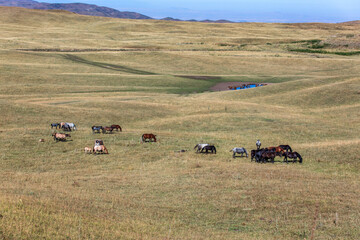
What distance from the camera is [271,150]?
23172mm

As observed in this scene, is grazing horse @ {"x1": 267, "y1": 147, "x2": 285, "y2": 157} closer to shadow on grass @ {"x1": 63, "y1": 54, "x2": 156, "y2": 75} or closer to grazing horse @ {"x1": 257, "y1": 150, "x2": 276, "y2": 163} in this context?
grazing horse @ {"x1": 257, "y1": 150, "x2": 276, "y2": 163}

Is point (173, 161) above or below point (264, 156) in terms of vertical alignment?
Answer: below

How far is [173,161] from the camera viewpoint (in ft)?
74.2

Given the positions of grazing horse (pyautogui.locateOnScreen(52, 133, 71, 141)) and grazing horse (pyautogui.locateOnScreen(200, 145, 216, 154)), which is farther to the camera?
grazing horse (pyautogui.locateOnScreen(52, 133, 71, 141))

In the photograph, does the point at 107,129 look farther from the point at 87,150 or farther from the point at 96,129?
the point at 87,150

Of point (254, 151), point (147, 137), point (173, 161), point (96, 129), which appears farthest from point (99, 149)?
point (254, 151)

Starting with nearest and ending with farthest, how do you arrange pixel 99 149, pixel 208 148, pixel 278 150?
pixel 278 150 < pixel 99 149 < pixel 208 148

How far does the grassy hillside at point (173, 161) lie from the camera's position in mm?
12523

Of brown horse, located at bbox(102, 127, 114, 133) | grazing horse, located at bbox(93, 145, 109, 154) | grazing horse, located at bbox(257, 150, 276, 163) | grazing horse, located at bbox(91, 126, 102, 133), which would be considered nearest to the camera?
grazing horse, located at bbox(257, 150, 276, 163)

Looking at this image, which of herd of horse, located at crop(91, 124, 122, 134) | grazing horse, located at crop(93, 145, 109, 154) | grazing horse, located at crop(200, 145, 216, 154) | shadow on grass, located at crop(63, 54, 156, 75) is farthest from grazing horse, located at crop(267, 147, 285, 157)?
shadow on grass, located at crop(63, 54, 156, 75)

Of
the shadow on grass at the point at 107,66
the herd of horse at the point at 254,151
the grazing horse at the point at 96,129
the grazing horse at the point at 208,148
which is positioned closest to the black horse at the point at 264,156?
the herd of horse at the point at 254,151

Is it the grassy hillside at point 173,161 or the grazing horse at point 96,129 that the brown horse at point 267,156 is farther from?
the grazing horse at point 96,129

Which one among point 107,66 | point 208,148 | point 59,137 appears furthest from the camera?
point 107,66

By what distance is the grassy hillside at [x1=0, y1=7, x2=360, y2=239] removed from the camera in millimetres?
12523
